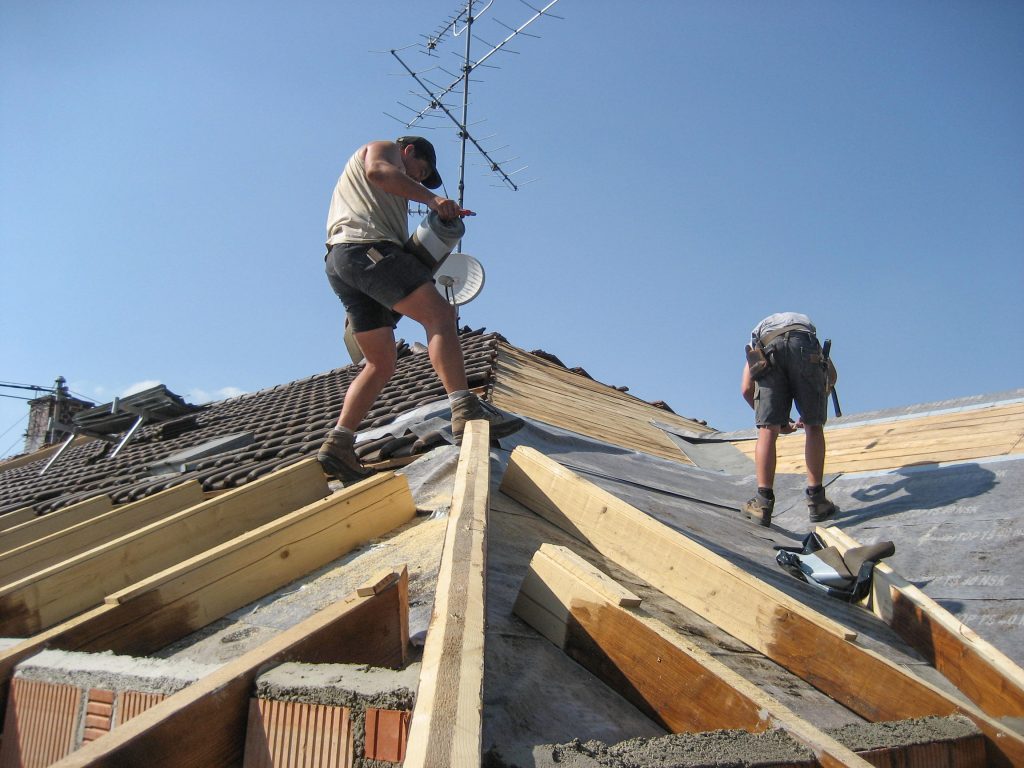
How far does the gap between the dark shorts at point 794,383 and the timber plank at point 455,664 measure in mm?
2878

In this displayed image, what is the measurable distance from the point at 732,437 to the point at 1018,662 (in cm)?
482

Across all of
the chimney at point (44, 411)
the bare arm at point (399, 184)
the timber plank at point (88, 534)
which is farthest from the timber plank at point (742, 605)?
the chimney at point (44, 411)

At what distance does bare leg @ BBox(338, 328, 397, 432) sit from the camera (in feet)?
11.1

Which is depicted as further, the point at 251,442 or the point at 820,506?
the point at 251,442

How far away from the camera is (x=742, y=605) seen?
6.23 feet

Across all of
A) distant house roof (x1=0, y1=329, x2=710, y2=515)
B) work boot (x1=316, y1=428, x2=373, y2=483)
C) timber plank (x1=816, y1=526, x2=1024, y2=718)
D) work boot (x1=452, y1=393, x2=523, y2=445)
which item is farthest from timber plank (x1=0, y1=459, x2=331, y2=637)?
timber plank (x1=816, y1=526, x2=1024, y2=718)

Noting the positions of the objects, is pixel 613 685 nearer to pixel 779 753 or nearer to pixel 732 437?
pixel 779 753

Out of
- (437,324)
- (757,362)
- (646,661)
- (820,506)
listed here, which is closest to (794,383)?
(757,362)

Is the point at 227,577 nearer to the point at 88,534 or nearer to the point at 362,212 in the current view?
the point at 88,534

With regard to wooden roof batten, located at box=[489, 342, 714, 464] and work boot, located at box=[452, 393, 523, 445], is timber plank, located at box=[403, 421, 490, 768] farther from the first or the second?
wooden roof batten, located at box=[489, 342, 714, 464]

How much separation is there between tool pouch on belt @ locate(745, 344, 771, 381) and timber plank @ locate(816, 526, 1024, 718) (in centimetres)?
182

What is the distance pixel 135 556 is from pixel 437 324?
4.80 feet

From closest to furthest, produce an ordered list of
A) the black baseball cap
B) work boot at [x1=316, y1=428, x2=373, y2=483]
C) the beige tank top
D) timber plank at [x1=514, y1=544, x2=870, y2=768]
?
timber plank at [x1=514, y1=544, x2=870, y2=768] → work boot at [x1=316, y1=428, x2=373, y2=483] → the beige tank top → the black baseball cap

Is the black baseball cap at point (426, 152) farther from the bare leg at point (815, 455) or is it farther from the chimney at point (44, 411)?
the chimney at point (44, 411)
